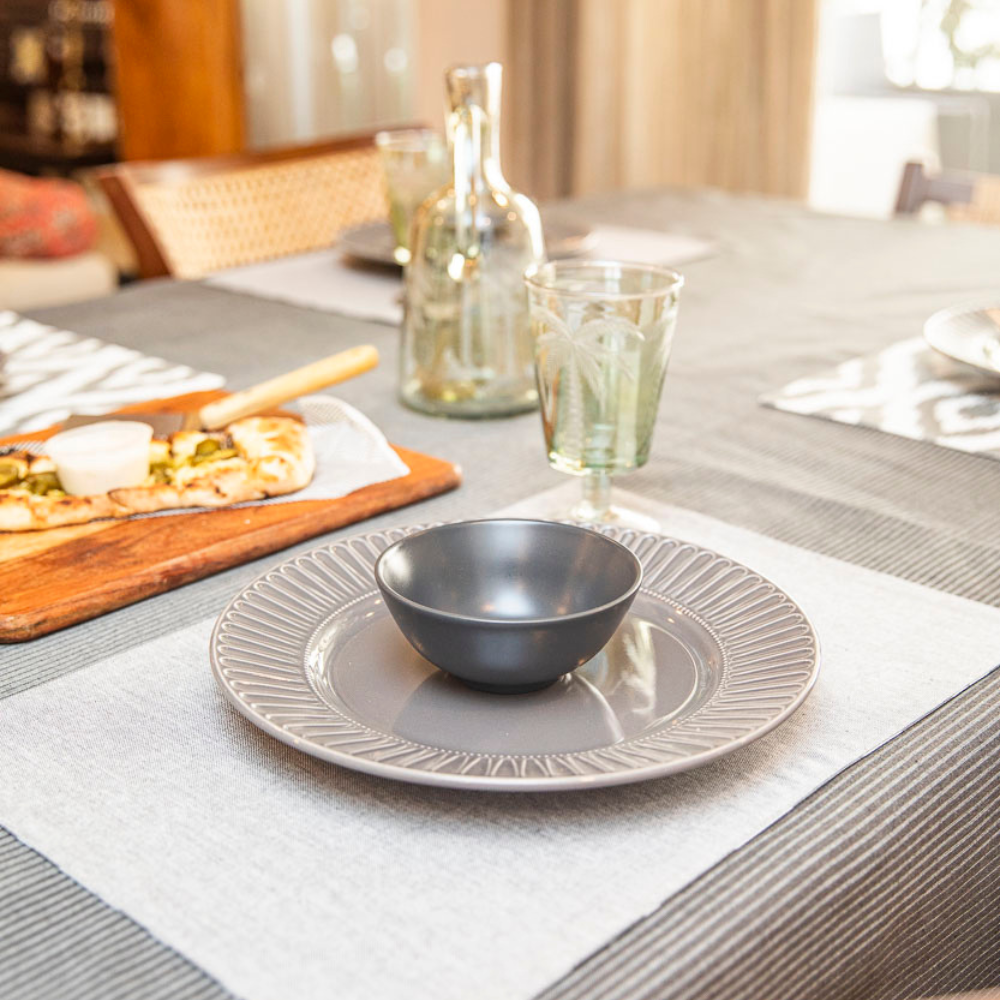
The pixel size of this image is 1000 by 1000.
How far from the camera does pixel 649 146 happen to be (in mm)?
3934

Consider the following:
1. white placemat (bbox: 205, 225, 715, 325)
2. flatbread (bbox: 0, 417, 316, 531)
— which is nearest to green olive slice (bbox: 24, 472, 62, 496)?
flatbread (bbox: 0, 417, 316, 531)

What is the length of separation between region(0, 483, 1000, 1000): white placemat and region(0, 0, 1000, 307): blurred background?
274 centimetres

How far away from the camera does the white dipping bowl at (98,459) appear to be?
789 mm

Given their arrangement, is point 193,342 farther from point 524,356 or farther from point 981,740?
point 981,740

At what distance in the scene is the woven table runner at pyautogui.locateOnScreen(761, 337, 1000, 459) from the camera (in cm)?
100

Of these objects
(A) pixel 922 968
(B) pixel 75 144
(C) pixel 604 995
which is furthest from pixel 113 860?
(B) pixel 75 144

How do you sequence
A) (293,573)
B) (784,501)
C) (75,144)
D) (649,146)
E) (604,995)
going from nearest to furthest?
(604,995), (293,573), (784,501), (649,146), (75,144)

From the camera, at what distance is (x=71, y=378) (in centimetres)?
112

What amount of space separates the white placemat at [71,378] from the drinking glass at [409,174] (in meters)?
0.33

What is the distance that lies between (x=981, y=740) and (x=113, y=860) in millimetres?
389

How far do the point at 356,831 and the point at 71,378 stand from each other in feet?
2.45

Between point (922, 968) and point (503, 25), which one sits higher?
point (503, 25)

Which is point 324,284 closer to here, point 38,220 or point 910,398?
→ point 910,398

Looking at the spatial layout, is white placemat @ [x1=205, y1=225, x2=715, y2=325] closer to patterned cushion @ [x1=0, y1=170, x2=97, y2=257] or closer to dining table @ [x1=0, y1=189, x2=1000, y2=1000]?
dining table @ [x1=0, y1=189, x2=1000, y2=1000]
